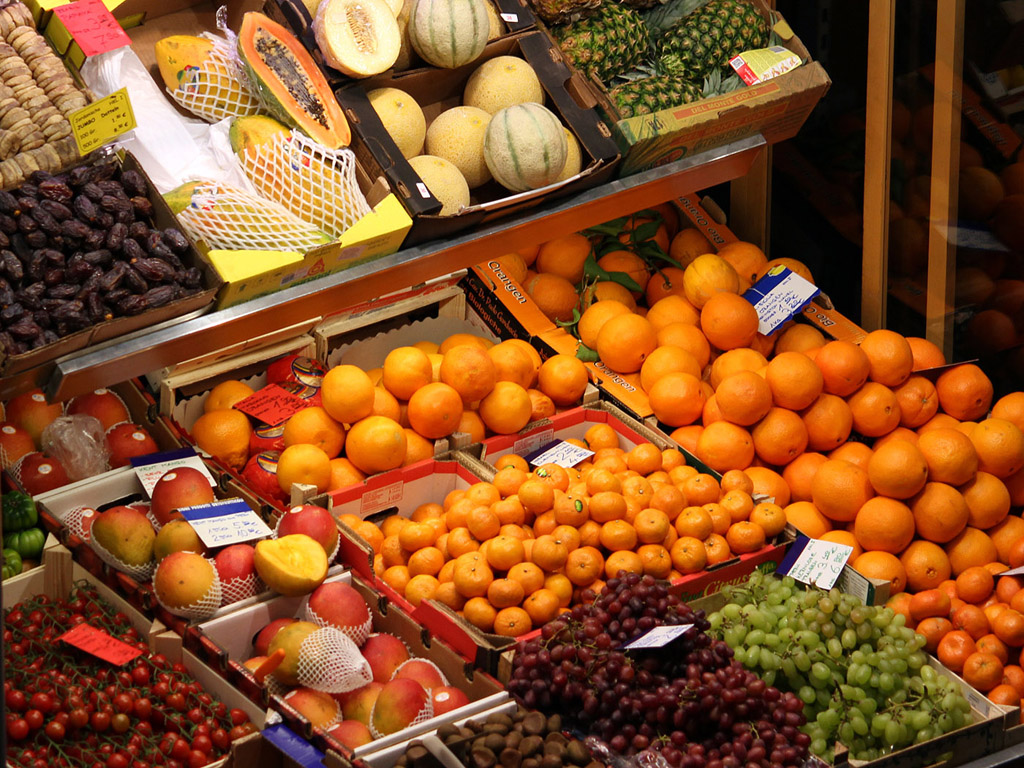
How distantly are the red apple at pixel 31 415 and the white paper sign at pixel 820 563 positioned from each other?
6.86 ft

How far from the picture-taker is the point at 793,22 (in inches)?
166

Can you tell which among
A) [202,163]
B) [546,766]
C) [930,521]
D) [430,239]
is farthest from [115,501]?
[930,521]

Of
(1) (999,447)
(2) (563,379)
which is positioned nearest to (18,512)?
(2) (563,379)

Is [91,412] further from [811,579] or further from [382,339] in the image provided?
[811,579]

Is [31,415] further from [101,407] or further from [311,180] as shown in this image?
[311,180]

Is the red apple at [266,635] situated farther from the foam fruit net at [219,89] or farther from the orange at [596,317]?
the orange at [596,317]

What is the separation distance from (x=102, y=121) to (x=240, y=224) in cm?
38

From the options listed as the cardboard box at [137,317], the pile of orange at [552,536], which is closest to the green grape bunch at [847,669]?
the pile of orange at [552,536]

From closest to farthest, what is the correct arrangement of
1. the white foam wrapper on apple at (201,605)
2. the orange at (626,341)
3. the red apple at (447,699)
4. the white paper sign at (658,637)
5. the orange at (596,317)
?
the white paper sign at (658,637), the red apple at (447,699), the white foam wrapper on apple at (201,605), the orange at (626,341), the orange at (596,317)

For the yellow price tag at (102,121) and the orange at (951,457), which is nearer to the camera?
the yellow price tag at (102,121)

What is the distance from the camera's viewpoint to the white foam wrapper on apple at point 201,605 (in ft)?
8.46

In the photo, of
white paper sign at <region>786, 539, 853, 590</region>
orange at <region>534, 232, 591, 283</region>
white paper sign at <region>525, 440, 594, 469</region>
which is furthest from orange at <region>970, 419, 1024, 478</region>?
orange at <region>534, 232, 591, 283</region>

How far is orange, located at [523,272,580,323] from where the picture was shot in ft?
13.1

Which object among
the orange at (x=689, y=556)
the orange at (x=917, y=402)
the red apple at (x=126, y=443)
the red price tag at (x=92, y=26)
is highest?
the red price tag at (x=92, y=26)
